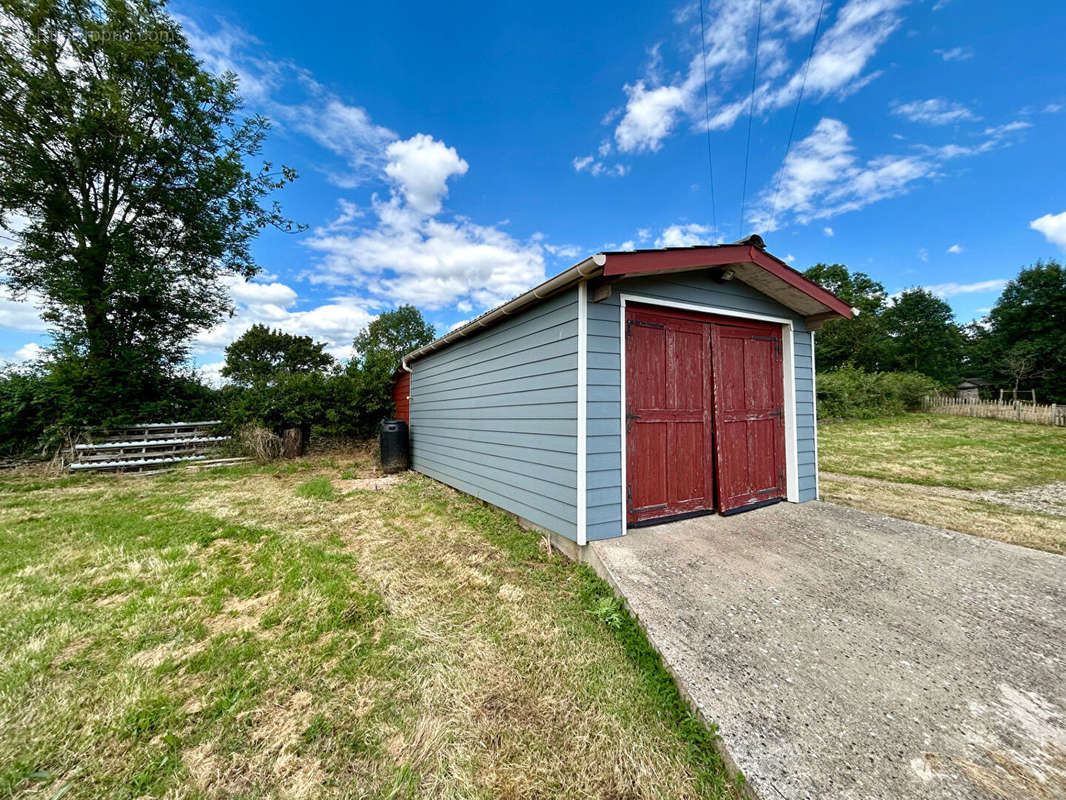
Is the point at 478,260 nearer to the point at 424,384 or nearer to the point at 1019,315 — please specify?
the point at 424,384

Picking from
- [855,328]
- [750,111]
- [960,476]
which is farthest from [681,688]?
[855,328]

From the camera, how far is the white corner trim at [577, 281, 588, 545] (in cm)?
297

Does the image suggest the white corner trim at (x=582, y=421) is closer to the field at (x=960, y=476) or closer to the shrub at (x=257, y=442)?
the field at (x=960, y=476)

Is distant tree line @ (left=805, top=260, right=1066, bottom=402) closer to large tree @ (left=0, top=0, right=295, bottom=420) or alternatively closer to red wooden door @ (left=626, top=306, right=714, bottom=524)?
red wooden door @ (left=626, top=306, right=714, bottom=524)

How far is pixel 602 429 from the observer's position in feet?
10.0

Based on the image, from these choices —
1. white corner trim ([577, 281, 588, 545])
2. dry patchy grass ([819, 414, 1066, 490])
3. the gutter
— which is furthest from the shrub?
dry patchy grass ([819, 414, 1066, 490])

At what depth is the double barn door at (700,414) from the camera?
3326 mm

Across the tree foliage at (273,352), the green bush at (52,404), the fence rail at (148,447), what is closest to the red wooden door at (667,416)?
the fence rail at (148,447)

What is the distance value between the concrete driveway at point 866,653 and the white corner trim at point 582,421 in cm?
23

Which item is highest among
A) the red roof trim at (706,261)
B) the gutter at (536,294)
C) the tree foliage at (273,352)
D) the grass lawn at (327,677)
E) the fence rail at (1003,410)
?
the tree foliage at (273,352)

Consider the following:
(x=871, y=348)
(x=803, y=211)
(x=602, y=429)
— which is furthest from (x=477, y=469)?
(x=871, y=348)

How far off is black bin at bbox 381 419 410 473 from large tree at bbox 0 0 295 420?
553cm

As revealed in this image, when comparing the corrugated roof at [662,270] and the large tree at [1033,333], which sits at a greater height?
the large tree at [1033,333]

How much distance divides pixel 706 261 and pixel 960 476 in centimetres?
722
